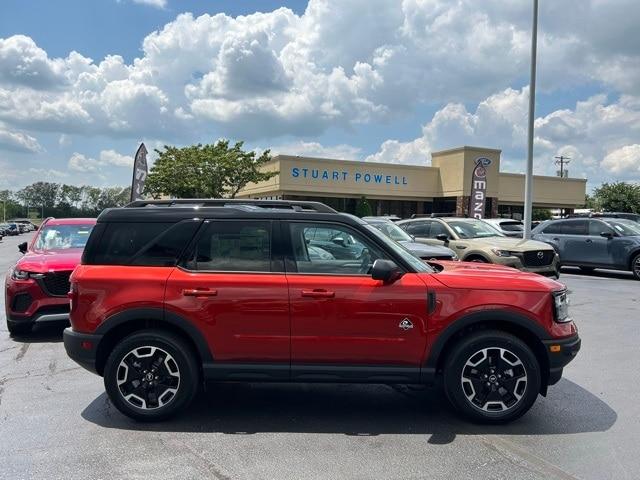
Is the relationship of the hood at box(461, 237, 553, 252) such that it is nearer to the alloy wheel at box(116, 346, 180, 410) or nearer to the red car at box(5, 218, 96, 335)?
the red car at box(5, 218, 96, 335)

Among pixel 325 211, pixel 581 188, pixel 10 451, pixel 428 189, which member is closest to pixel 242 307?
pixel 325 211

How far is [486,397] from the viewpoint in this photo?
4.43 m

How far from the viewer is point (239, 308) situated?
437 centimetres

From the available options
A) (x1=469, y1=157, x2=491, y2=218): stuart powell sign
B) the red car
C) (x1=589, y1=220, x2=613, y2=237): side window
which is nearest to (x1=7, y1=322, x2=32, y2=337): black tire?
the red car

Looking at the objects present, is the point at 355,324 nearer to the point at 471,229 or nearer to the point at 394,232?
the point at 394,232

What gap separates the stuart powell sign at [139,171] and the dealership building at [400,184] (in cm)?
2048

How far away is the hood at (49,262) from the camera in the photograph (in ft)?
24.2

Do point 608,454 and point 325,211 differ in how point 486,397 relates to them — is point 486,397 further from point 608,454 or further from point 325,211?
point 325,211

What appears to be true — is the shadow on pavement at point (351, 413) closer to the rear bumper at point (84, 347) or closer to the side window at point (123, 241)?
the rear bumper at point (84, 347)

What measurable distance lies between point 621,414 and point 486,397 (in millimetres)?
1315

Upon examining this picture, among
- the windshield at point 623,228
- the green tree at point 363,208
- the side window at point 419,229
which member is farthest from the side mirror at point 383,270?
the green tree at point 363,208

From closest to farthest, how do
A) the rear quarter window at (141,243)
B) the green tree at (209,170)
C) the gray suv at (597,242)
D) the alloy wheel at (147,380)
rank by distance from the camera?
the alloy wheel at (147,380), the rear quarter window at (141,243), the gray suv at (597,242), the green tree at (209,170)

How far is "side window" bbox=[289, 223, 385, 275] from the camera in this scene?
450 cm

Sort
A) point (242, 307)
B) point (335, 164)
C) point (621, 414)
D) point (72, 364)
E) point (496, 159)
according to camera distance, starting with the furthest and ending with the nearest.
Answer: point (496, 159) < point (335, 164) < point (72, 364) < point (621, 414) < point (242, 307)
